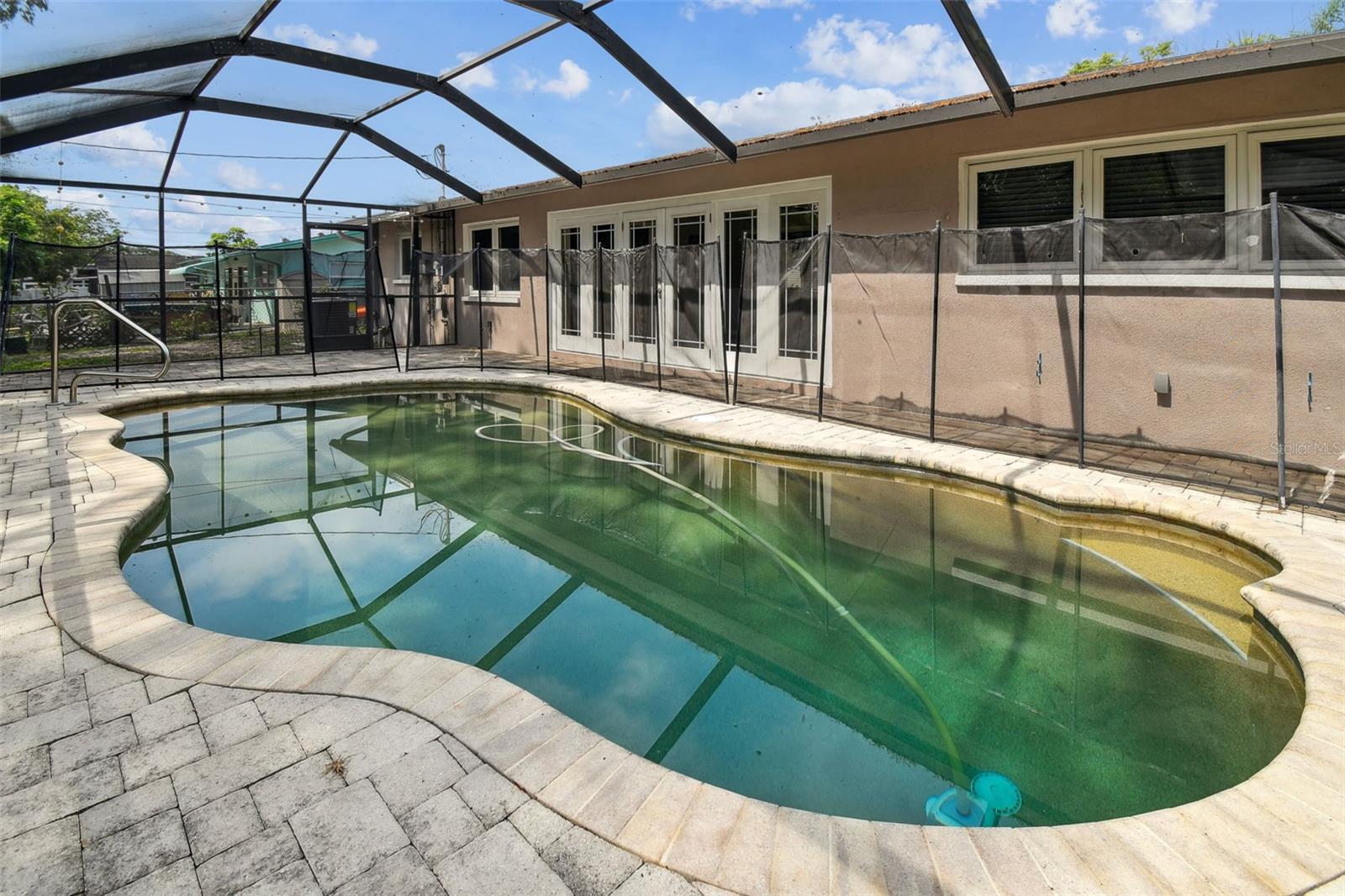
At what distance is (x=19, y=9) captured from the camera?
5613 mm

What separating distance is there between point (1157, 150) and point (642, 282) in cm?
556

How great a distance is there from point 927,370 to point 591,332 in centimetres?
563

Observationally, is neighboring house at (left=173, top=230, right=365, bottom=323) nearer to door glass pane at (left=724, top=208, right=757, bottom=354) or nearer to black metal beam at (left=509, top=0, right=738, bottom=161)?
door glass pane at (left=724, top=208, right=757, bottom=354)

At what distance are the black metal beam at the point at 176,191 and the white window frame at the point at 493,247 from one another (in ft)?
4.83

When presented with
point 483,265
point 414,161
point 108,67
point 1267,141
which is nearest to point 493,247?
point 414,161

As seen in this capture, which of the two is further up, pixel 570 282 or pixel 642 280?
pixel 570 282

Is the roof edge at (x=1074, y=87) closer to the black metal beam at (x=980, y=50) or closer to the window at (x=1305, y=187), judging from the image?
the black metal beam at (x=980, y=50)

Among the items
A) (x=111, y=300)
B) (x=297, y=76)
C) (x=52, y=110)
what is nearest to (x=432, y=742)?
(x=297, y=76)

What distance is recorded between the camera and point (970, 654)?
2990 millimetres

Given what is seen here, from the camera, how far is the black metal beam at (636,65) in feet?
21.3

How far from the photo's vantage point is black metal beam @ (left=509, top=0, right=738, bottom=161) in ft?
21.3

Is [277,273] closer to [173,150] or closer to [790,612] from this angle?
[173,150]

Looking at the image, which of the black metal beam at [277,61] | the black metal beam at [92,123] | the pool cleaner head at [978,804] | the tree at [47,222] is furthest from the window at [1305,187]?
the tree at [47,222]

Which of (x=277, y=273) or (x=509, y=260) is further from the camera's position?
(x=277, y=273)
